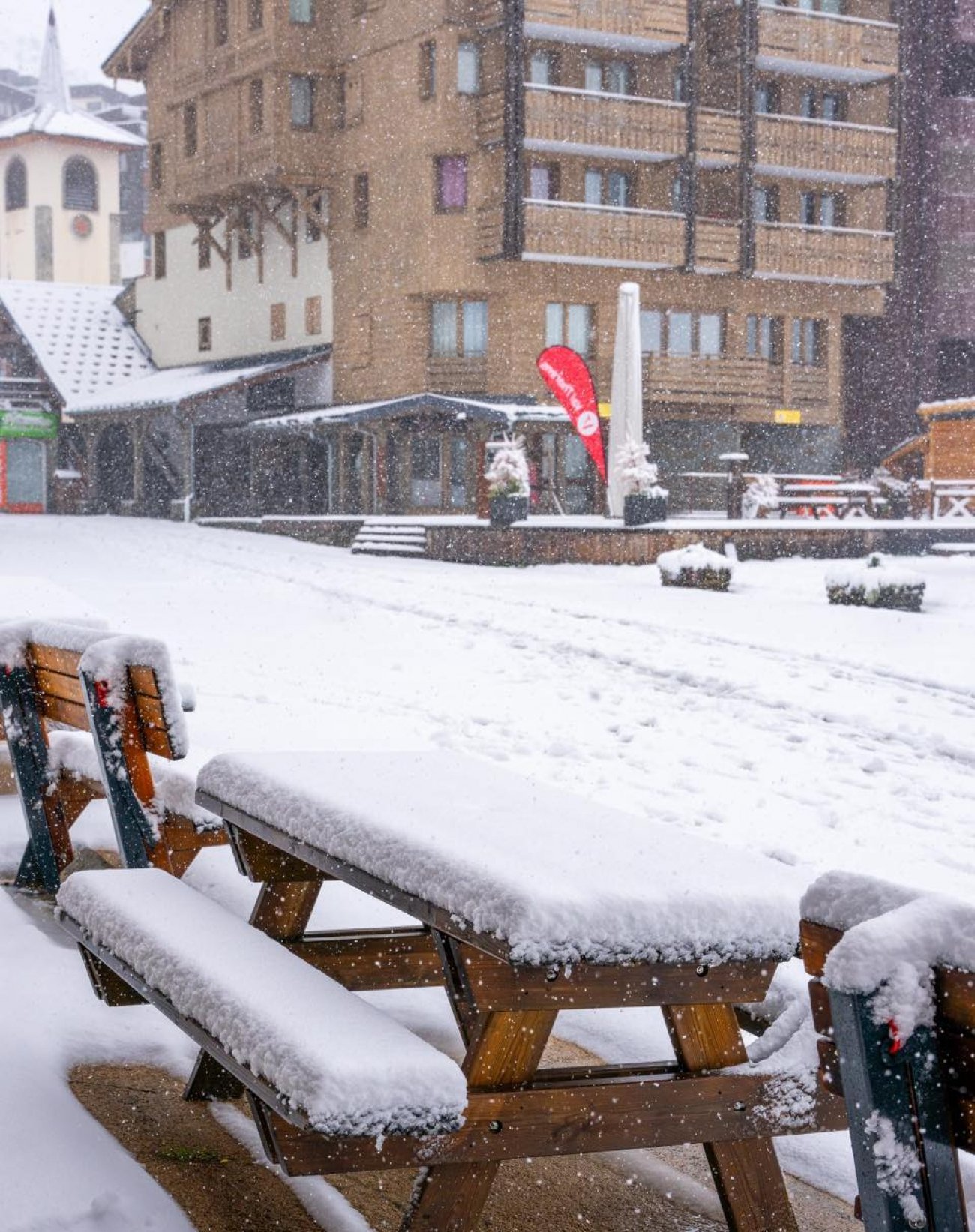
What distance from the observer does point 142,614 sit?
1555 cm

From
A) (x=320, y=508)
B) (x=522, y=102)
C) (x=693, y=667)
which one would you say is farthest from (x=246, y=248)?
(x=693, y=667)

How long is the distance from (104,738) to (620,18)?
104 ft

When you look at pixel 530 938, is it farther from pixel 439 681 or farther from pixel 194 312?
pixel 194 312

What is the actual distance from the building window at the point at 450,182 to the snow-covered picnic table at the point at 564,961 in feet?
103

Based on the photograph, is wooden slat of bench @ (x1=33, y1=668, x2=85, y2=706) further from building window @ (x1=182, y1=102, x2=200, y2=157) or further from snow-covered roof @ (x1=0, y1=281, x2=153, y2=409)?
snow-covered roof @ (x1=0, y1=281, x2=153, y2=409)

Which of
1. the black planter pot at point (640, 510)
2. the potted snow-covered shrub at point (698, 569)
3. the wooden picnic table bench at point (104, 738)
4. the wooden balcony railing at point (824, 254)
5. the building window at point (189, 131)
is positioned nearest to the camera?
the wooden picnic table bench at point (104, 738)

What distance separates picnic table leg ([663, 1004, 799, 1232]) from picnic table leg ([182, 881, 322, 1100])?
1.00 m

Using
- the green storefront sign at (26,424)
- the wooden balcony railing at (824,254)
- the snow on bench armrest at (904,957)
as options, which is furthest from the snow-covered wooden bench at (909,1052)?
the green storefront sign at (26,424)

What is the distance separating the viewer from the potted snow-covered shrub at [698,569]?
65.4 ft

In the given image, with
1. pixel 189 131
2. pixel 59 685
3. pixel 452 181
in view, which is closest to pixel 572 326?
pixel 452 181

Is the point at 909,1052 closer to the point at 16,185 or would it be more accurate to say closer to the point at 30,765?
the point at 30,765

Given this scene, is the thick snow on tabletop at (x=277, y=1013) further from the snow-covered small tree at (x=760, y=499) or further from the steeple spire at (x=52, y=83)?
the steeple spire at (x=52, y=83)

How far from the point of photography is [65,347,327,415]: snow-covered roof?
3544cm

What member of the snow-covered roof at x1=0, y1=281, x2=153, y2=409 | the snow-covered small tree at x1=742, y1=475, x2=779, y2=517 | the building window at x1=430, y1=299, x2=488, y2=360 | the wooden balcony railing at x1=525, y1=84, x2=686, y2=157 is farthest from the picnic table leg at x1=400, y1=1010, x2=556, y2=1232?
the snow-covered roof at x1=0, y1=281, x2=153, y2=409
